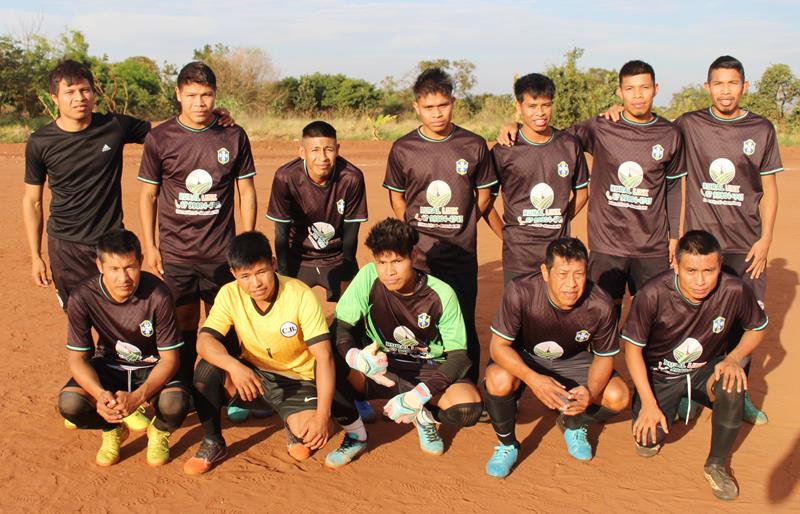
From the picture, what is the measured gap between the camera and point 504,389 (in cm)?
467

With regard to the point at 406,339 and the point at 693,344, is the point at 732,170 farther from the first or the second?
the point at 406,339

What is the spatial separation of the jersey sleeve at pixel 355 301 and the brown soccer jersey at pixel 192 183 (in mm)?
1067

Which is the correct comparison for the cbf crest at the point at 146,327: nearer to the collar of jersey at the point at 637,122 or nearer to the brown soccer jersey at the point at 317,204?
the brown soccer jersey at the point at 317,204

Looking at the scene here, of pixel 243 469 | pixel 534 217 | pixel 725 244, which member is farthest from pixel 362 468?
pixel 725 244

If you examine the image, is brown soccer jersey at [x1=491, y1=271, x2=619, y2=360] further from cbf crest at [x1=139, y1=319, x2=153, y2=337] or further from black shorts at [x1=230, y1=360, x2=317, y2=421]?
cbf crest at [x1=139, y1=319, x2=153, y2=337]

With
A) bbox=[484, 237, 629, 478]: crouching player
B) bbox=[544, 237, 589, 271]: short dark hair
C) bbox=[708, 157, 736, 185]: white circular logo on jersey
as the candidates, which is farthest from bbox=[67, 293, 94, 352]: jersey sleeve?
bbox=[708, 157, 736, 185]: white circular logo on jersey

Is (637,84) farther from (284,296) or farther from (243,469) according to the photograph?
(243,469)

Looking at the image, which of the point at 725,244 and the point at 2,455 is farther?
the point at 725,244

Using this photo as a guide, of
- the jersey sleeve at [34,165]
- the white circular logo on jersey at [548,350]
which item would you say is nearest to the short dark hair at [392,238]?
the white circular logo on jersey at [548,350]

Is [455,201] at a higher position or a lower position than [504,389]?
higher

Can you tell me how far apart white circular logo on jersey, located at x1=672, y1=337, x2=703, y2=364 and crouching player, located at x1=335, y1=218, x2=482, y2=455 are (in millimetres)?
1300

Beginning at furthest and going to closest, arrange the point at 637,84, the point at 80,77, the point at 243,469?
1. the point at 637,84
2. the point at 80,77
3. the point at 243,469

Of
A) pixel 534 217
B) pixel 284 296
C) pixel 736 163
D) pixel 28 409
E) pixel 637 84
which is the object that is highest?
pixel 637 84

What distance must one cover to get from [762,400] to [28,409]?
5.40m
